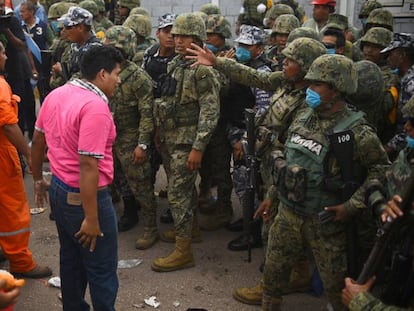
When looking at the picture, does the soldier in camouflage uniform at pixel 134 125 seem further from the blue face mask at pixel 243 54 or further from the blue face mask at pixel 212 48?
the blue face mask at pixel 212 48

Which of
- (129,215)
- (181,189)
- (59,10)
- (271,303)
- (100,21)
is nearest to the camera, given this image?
(271,303)

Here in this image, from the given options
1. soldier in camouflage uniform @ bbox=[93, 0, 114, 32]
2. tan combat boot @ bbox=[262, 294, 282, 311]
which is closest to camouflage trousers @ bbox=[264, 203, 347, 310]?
tan combat boot @ bbox=[262, 294, 282, 311]

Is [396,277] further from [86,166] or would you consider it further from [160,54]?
[160,54]

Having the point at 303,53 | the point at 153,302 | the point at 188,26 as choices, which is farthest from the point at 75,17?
the point at 153,302

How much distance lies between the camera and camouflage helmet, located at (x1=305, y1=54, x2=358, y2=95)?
2965 millimetres

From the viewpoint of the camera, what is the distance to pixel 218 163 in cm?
512

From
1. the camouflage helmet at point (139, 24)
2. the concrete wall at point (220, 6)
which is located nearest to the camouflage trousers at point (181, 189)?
the camouflage helmet at point (139, 24)

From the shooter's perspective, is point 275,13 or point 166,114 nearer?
point 166,114

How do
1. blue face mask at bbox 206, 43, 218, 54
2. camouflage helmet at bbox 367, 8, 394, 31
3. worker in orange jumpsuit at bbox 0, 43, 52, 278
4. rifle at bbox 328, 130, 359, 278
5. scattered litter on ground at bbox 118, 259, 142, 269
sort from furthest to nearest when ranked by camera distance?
camouflage helmet at bbox 367, 8, 394, 31
blue face mask at bbox 206, 43, 218, 54
scattered litter on ground at bbox 118, 259, 142, 269
worker in orange jumpsuit at bbox 0, 43, 52, 278
rifle at bbox 328, 130, 359, 278

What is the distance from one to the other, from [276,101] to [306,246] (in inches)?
43.5

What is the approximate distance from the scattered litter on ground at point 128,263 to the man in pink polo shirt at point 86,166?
1221 mm

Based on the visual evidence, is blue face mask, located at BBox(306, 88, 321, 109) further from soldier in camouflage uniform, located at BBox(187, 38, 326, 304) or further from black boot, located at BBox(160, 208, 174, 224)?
black boot, located at BBox(160, 208, 174, 224)

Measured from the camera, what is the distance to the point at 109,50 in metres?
2.95

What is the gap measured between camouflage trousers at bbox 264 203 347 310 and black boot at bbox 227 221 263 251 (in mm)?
1383
